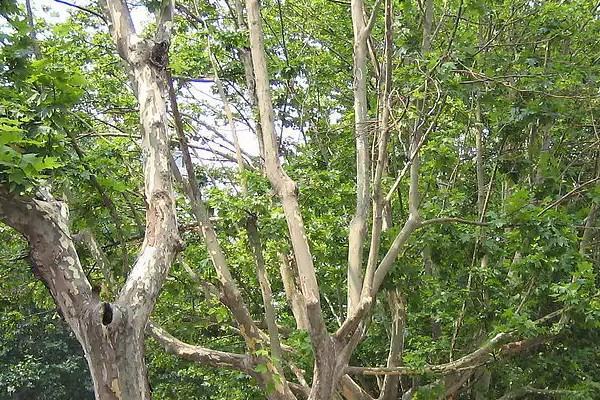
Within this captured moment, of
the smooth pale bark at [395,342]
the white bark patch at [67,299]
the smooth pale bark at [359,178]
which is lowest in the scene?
the smooth pale bark at [395,342]

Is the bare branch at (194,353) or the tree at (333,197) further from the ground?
the tree at (333,197)

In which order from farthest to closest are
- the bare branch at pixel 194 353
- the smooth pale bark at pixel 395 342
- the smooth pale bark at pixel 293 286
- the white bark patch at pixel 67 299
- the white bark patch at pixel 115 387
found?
the smooth pale bark at pixel 395 342 → the smooth pale bark at pixel 293 286 → the bare branch at pixel 194 353 → the white bark patch at pixel 67 299 → the white bark patch at pixel 115 387

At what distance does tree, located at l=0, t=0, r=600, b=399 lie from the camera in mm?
3260

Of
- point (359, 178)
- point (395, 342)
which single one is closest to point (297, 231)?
point (359, 178)

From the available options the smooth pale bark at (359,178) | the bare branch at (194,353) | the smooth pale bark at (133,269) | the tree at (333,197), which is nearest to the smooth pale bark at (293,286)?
the tree at (333,197)

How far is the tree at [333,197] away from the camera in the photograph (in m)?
3.26

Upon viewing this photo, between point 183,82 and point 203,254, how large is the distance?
2.25 m

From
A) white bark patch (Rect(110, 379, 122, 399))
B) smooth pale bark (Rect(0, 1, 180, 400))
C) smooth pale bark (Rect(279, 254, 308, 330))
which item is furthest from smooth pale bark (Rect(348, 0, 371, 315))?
white bark patch (Rect(110, 379, 122, 399))

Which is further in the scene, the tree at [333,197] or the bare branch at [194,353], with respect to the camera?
the bare branch at [194,353]

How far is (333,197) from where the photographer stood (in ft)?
20.8

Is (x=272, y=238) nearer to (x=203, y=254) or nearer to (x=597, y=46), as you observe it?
(x=203, y=254)

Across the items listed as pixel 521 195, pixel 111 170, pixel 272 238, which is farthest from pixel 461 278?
pixel 111 170

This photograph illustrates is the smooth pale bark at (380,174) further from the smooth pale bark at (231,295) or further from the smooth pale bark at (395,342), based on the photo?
the smooth pale bark at (395,342)

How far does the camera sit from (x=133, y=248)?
7055 mm
